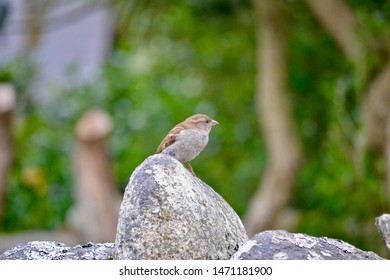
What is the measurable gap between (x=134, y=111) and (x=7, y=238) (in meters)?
3.03

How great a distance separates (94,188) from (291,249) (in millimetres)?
5546

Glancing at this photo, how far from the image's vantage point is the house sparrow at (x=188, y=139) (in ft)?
12.7

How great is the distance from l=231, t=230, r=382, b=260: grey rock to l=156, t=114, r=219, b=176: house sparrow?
523 millimetres

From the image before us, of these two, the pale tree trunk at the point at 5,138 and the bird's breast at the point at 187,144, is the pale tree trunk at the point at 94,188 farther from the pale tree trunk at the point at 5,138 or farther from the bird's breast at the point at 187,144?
the bird's breast at the point at 187,144

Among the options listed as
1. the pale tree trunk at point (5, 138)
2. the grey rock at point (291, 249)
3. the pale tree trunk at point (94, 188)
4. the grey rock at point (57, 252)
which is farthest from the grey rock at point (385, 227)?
the pale tree trunk at point (5, 138)

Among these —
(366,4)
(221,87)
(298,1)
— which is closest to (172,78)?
(221,87)

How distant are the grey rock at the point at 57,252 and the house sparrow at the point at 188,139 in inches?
18.1

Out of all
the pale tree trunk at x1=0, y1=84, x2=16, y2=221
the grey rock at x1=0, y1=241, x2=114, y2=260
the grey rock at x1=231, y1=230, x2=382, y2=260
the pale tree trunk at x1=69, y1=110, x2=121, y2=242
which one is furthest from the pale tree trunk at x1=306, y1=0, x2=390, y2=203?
the grey rock at x1=0, y1=241, x2=114, y2=260

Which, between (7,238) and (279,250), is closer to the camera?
(279,250)

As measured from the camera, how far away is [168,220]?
11.5 feet
